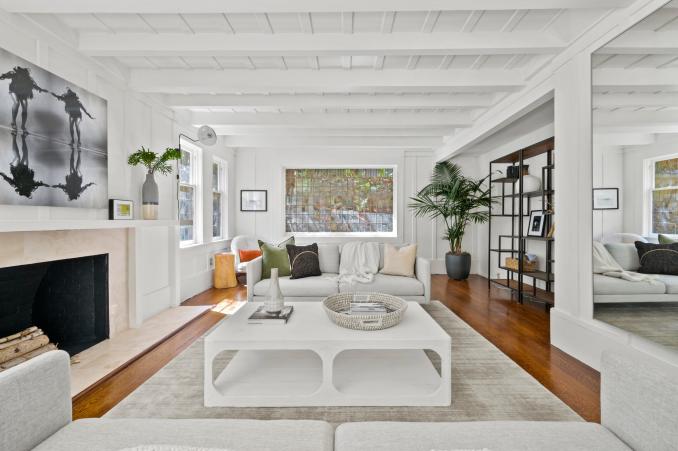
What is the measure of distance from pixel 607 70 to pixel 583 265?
4.43ft

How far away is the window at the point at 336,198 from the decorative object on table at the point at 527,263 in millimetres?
2163

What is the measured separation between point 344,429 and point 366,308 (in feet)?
3.97

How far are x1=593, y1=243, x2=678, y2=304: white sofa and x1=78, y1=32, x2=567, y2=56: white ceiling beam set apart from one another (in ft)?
5.03

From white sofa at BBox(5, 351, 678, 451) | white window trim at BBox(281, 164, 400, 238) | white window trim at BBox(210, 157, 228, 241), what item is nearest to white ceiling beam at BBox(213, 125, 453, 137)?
white window trim at BBox(210, 157, 228, 241)

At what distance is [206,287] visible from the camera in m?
4.64

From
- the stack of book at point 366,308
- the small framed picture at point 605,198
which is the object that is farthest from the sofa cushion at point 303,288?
the small framed picture at point 605,198

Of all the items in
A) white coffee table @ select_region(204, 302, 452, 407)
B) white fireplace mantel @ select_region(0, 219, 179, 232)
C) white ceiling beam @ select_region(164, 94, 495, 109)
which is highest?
white ceiling beam @ select_region(164, 94, 495, 109)

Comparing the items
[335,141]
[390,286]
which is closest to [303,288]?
[390,286]

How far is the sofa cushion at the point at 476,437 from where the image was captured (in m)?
0.96

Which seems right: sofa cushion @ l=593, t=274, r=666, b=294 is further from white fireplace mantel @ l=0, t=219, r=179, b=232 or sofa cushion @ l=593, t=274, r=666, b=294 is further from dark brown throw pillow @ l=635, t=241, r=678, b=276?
white fireplace mantel @ l=0, t=219, r=179, b=232

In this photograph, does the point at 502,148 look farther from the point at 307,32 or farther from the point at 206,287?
the point at 206,287

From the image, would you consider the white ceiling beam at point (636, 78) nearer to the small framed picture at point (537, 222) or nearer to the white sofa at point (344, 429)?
the white sofa at point (344, 429)

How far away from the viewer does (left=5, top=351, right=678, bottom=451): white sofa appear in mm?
926

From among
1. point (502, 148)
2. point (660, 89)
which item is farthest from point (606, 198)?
point (502, 148)
